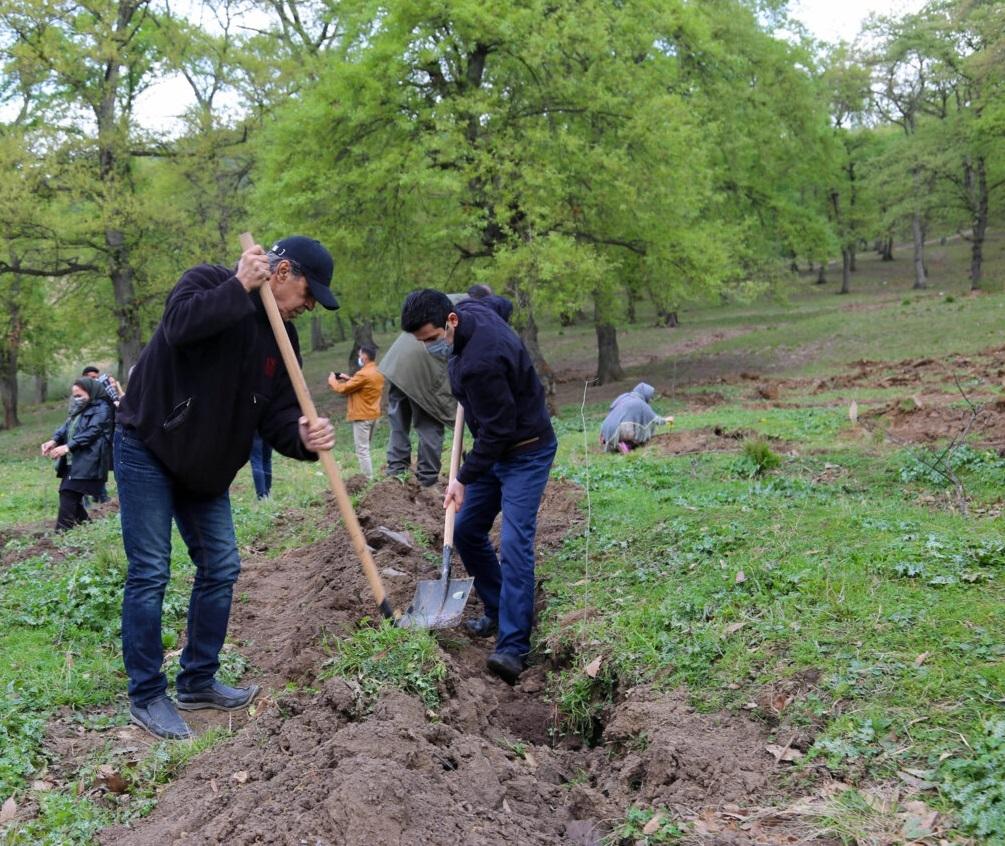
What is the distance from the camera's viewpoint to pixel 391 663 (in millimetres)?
4344

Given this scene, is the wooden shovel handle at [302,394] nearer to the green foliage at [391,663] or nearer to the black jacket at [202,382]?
the black jacket at [202,382]

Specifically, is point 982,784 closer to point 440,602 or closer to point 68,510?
point 440,602

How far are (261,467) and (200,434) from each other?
6.94 metres

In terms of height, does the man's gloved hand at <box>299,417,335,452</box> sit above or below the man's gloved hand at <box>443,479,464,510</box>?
above

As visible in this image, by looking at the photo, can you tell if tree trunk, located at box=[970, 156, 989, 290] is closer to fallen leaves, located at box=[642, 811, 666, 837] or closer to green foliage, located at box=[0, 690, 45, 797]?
fallen leaves, located at box=[642, 811, 666, 837]

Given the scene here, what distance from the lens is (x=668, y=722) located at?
4.05m

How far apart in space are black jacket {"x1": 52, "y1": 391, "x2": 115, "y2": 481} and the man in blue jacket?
5.74 m

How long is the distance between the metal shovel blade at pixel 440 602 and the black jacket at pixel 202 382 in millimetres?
1442

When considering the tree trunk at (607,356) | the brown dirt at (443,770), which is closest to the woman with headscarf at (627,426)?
the brown dirt at (443,770)

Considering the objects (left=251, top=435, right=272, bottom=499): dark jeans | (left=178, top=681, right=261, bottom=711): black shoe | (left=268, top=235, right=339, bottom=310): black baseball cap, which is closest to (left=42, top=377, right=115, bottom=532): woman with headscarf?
(left=251, top=435, right=272, bottom=499): dark jeans

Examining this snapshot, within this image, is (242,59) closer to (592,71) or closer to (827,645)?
(592,71)

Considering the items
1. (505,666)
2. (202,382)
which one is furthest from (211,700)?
(202,382)

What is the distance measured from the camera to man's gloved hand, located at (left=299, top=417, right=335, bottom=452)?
4.68 meters

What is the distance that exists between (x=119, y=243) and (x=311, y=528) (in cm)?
2003
